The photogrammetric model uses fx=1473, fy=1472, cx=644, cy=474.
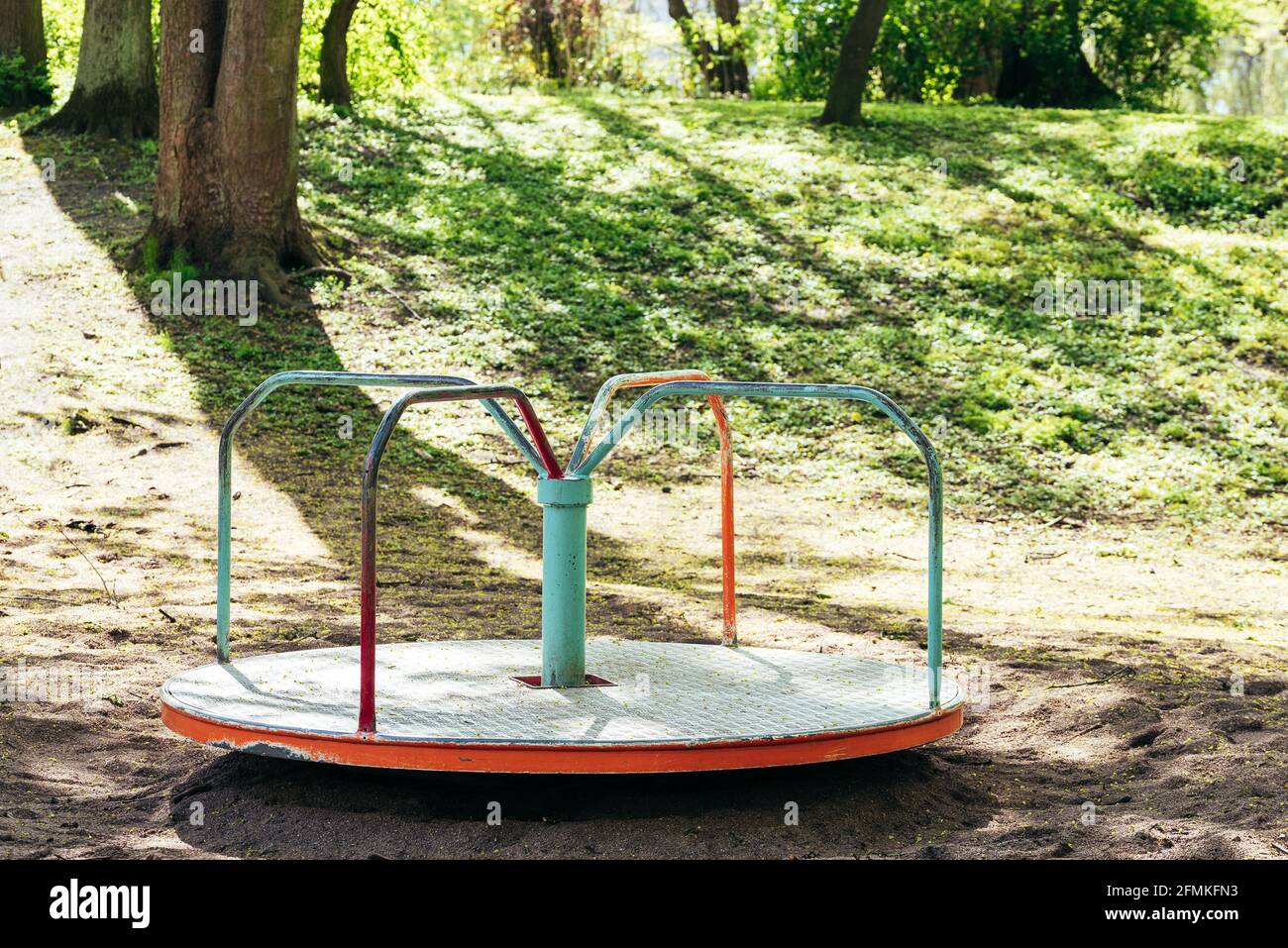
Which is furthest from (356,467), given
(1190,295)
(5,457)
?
(1190,295)

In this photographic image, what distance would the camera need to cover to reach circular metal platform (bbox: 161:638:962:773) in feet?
14.3

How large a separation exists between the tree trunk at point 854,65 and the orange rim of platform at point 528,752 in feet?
49.4

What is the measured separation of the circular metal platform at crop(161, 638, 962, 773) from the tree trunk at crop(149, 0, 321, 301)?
7573 millimetres

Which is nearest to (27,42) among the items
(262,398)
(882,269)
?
(882,269)

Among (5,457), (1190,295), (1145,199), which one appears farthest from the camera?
(1145,199)

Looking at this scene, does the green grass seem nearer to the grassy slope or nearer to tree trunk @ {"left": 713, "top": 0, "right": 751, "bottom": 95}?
the grassy slope

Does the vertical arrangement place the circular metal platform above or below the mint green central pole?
below

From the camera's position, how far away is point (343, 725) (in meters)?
4.58

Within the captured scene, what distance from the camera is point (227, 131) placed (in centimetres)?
1235

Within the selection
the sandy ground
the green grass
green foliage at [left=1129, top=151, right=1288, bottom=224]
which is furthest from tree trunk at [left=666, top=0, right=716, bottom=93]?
the sandy ground

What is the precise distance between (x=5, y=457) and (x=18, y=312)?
2.99 m

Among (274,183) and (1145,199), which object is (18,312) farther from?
(1145,199)

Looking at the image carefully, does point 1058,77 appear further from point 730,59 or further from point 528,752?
point 528,752

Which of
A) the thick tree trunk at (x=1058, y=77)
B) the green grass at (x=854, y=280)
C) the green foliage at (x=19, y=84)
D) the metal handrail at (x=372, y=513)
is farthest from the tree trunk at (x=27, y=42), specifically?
the metal handrail at (x=372, y=513)
